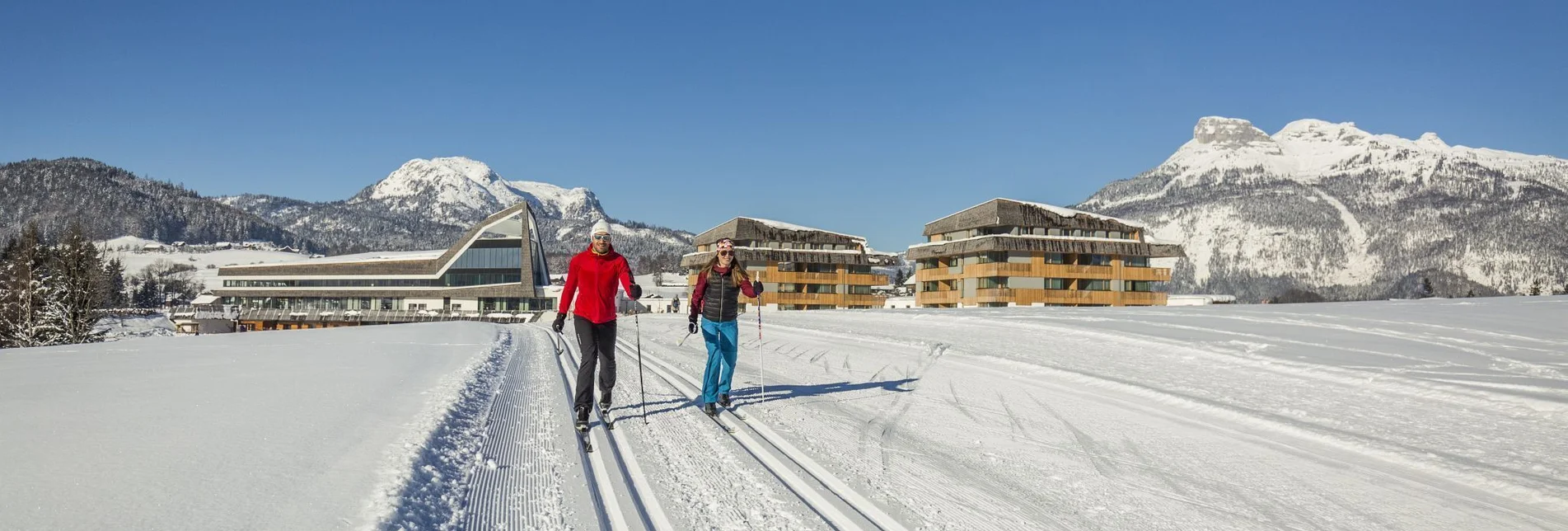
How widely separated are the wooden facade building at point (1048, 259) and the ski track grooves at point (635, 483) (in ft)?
167

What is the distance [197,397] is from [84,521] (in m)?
4.57

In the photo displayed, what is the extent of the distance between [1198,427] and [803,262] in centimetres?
6205

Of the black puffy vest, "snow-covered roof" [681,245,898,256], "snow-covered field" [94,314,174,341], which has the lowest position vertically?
"snow-covered field" [94,314,174,341]

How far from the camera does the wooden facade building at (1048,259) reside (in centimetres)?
5666

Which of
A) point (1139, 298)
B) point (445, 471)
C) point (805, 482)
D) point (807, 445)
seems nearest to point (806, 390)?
point (807, 445)

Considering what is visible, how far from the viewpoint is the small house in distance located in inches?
2717

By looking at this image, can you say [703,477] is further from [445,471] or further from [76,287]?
[76,287]

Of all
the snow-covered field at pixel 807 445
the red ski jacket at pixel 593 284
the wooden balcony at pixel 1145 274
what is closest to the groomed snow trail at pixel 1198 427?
the snow-covered field at pixel 807 445

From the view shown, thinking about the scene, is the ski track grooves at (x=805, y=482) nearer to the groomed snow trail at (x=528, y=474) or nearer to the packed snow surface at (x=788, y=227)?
the groomed snow trail at (x=528, y=474)

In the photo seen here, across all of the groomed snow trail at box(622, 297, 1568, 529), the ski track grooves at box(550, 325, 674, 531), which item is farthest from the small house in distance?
the ski track grooves at box(550, 325, 674, 531)

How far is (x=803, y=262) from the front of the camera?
7012cm

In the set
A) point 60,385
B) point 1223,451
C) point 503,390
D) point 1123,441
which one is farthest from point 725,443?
point 60,385

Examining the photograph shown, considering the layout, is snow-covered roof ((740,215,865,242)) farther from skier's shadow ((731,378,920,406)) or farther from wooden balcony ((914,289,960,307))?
skier's shadow ((731,378,920,406))

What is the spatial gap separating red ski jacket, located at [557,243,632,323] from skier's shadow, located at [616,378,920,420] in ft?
4.05
